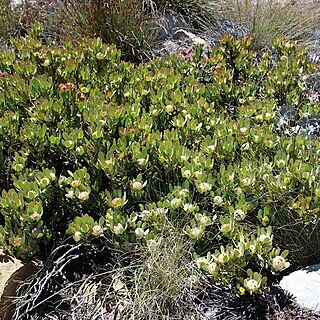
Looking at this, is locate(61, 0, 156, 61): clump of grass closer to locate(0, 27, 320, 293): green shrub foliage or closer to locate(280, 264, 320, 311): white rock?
locate(0, 27, 320, 293): green shrub foliage

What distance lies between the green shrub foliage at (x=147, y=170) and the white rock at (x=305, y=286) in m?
0.14

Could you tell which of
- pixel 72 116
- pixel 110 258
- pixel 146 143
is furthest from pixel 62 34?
pixel 110 258

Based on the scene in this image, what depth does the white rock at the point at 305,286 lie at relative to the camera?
195 centimetres

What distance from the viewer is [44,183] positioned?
6.84ft

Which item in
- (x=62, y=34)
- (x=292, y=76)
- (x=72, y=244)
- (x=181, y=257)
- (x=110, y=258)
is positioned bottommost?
(x=181, y=257)

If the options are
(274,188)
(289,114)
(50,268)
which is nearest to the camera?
(274,188)

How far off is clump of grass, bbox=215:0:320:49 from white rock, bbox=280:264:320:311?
9.67ft

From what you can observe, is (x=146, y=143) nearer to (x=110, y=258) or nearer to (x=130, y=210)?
(x=130, y=210)

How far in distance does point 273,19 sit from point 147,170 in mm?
3096

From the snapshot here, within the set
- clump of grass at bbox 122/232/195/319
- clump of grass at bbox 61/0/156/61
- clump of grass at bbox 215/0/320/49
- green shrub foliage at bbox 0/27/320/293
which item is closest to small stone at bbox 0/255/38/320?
green shrub foliage at bbox 0/27/320/293

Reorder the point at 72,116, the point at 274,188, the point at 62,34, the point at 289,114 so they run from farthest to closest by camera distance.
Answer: the point at 62,34 < the point at 289,114 < the point at 72,116 < the point at 274,188

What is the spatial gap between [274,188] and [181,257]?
510 mm

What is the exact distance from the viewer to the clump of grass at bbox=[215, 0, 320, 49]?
455 cm

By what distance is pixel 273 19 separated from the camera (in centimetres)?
468
